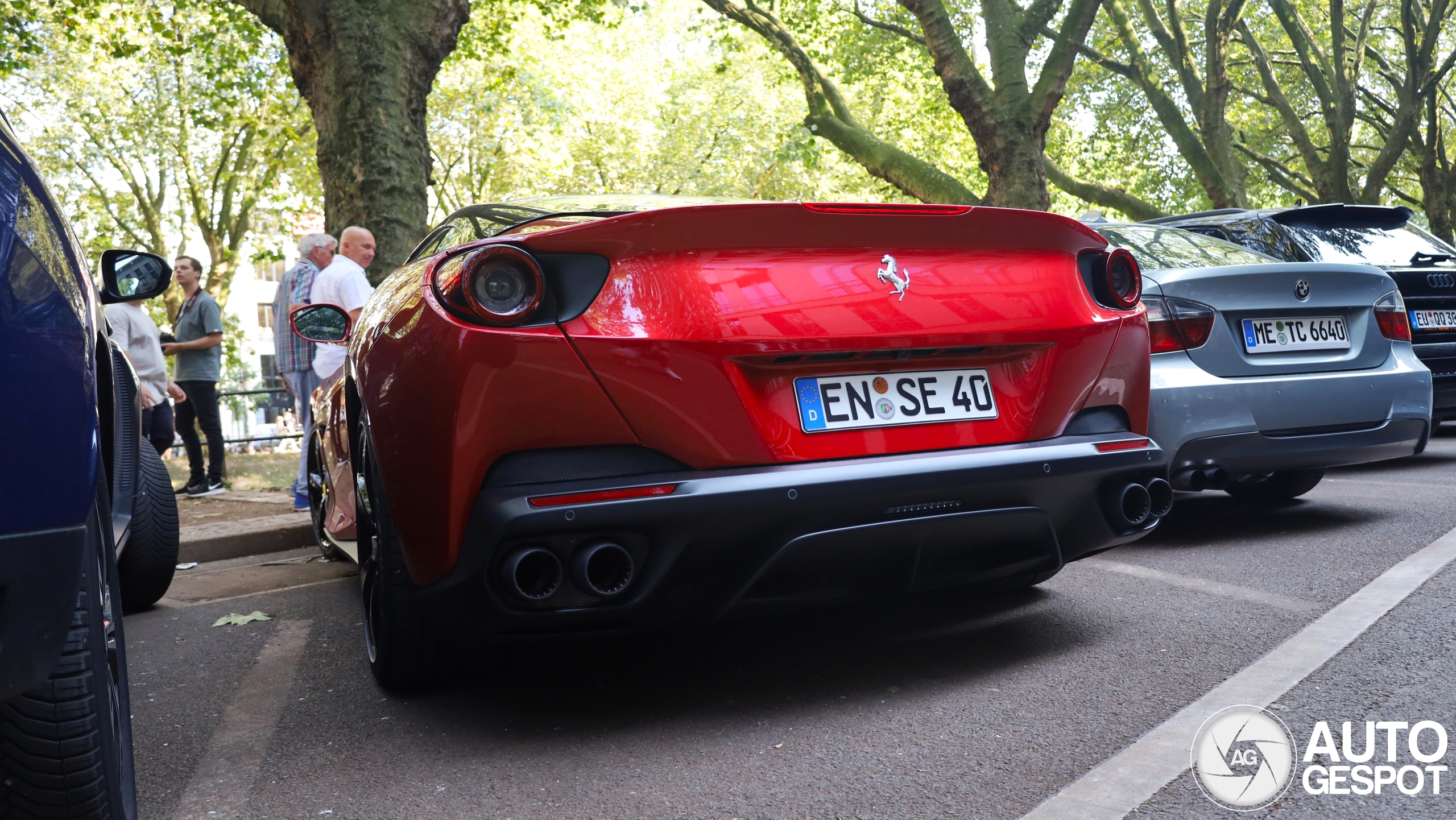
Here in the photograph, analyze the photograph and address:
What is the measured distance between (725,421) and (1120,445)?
1.17 metres

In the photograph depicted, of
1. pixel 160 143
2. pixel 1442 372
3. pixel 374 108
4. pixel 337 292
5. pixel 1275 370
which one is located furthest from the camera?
pixel 160 143

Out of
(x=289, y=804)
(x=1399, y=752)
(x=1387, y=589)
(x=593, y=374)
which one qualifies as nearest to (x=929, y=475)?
(x=593, y=374)

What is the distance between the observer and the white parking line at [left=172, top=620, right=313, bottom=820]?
2674mm

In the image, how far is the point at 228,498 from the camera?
9.55m

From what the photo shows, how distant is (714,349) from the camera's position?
9.27ft

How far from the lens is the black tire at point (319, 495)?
5.41 metres

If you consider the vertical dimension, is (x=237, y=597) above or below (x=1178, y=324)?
below

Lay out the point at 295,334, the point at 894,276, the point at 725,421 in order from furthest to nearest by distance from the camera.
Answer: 1. the point at 295,334
2. the point at 894,276
3. the point at 725,421

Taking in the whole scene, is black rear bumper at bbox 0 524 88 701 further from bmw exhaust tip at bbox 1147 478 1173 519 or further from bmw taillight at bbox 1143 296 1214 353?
bmw taillight at bbox 1143 296 1214 353

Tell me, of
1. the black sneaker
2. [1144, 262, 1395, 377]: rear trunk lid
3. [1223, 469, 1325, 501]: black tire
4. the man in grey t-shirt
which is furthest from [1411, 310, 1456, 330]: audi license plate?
the black sneaker

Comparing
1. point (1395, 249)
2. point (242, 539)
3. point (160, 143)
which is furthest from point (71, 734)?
point (160, 143)

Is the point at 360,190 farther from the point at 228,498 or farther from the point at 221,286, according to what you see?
the point at 221,286

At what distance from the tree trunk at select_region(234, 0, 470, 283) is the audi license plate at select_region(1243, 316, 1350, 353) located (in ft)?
20.3

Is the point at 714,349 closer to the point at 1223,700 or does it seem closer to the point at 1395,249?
the point at 1223,700
